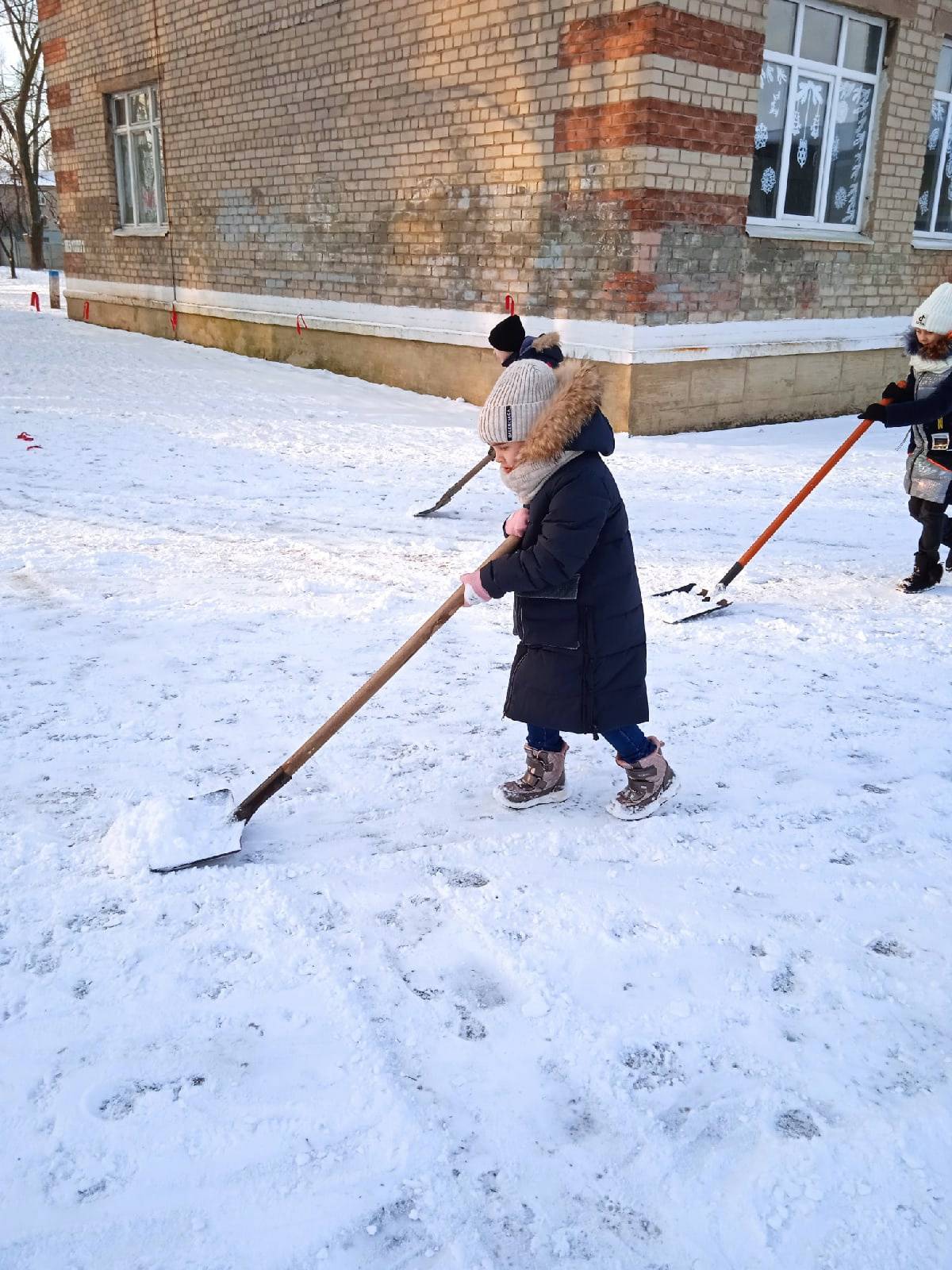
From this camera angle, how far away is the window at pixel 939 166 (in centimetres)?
923

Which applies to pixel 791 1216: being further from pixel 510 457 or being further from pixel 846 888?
pixel 510 457

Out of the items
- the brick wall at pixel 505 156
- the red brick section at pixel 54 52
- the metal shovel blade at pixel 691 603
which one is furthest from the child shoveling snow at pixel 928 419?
the red brick section at pixel 54 52

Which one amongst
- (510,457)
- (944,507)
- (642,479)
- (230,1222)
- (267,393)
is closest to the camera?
(230,1222)

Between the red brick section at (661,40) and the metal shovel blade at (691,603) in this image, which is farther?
the red brick section at (661,40)

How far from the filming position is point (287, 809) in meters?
2.71

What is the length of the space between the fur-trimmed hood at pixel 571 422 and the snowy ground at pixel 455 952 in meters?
1.03

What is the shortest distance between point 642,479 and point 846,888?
4.47 m

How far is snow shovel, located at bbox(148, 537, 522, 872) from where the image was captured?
2.40 m

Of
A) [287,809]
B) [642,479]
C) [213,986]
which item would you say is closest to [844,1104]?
[213,986]

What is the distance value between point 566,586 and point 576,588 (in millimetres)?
26

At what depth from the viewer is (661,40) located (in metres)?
6.81

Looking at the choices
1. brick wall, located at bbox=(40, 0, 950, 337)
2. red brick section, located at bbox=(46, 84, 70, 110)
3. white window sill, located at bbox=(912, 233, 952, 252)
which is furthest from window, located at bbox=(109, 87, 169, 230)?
white window sill, located at bbox=(912, 233, 952, 252)

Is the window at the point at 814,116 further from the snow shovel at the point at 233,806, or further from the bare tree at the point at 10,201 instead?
the bare tree at the point at 10,201

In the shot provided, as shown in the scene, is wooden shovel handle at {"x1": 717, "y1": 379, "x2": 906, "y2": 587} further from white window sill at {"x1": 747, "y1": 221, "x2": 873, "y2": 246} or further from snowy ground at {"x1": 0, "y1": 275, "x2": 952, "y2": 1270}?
white window sill at {"x1": 747, "y1": 221, "x2": 873, "y2": 246}
